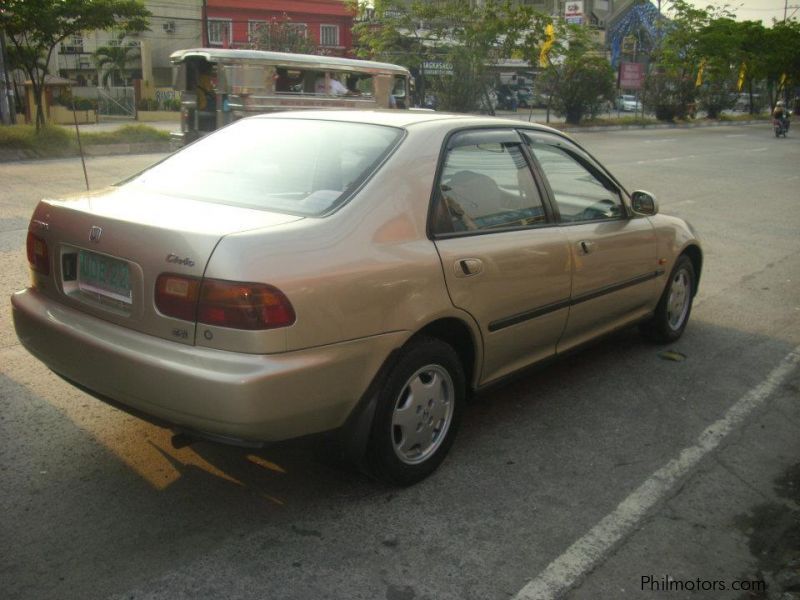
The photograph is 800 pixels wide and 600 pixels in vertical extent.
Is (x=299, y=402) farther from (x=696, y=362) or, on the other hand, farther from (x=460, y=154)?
(x=696, y=362)

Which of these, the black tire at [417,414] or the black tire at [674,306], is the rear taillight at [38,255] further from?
the black tire at [674,306]

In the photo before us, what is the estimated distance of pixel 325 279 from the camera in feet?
10.2

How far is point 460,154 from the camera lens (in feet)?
13.1

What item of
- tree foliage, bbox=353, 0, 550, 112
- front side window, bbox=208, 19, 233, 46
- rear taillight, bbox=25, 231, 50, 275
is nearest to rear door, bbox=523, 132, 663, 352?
rear taillight, bbox=25, 231, 50, 275

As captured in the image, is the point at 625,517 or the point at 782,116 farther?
the point at 782,116

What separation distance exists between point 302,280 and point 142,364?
0.66 m

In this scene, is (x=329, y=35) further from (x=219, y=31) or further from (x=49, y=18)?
(x=49, y=18)

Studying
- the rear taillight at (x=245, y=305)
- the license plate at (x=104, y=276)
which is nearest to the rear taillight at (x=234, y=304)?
the rear taillight at (x=245, y=305)

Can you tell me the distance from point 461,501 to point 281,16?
174 ft

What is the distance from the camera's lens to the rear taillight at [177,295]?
3027 millimetres

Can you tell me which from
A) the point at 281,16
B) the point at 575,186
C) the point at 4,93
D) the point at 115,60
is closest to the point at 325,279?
the point at 575,186

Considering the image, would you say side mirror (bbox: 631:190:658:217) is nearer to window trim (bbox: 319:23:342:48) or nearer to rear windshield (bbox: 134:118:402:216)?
rear windshield (bbox: 134:118:402:216)

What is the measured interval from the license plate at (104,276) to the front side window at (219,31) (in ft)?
169

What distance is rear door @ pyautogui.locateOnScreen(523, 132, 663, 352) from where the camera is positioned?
452cm
